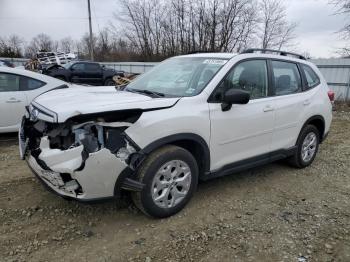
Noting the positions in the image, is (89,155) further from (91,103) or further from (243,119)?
(243,119)

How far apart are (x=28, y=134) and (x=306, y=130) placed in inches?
151

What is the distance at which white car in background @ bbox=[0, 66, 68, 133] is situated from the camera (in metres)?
6.05

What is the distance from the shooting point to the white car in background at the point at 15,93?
605cm

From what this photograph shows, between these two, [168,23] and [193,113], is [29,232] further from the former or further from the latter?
[168,23]

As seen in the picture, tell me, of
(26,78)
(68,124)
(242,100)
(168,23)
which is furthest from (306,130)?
(168,23)

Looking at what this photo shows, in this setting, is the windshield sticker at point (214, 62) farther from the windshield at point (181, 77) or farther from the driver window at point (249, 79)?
the driver window at point (249, 79)

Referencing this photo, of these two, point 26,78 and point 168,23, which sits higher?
point 168,23

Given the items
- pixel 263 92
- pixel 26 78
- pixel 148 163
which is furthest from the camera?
pixel 26 78

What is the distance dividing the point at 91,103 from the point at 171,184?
3.76 feet

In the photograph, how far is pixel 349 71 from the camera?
520 inches

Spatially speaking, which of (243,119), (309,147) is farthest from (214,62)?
(309,147)

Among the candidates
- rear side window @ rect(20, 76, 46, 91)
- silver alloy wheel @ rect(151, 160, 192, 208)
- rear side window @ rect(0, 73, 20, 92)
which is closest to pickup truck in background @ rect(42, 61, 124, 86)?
rear side window @ rect(20, 76, 46, 91)

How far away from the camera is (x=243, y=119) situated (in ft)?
13.0

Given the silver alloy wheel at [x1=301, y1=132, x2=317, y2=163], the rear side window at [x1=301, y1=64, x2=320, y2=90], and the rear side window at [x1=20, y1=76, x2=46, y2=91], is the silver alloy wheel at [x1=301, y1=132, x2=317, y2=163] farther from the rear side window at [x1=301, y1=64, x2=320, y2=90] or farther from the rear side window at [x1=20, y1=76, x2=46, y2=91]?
the rear side window at [x1=20, y1=76, x2=46, y2=91]
